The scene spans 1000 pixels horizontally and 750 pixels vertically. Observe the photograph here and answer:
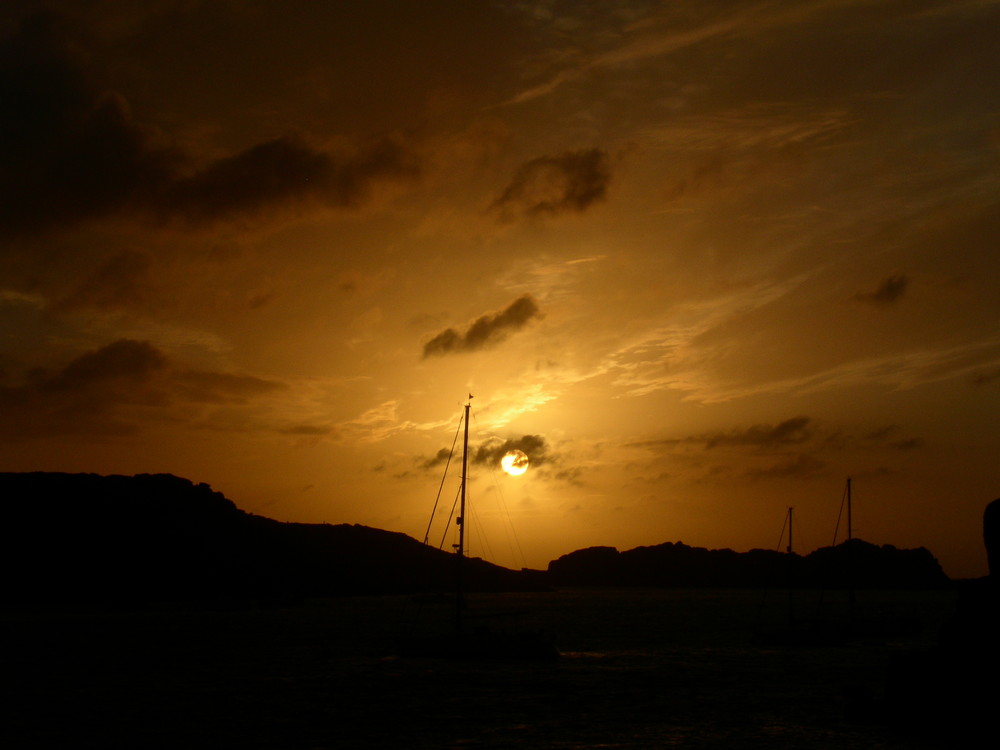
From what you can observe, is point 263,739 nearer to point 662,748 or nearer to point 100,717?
point 100,717

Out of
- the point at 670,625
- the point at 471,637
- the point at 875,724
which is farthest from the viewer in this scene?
the point at 670,625

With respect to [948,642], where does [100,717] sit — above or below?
below

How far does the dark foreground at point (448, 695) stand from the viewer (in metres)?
46.0

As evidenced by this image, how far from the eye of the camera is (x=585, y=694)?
61.3 meters

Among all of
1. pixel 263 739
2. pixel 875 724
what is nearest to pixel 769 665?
pixel 875 724

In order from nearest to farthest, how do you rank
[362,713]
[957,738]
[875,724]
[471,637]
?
[957,738]
[875,724]
[362,713]
[471,637]

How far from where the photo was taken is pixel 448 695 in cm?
6009

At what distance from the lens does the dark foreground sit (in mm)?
46000

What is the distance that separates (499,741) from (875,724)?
20367mm

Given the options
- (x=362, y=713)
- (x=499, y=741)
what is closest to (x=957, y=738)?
(x=499, y=741)

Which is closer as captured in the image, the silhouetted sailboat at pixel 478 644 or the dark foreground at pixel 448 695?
the dark foreground at pixel 448 695

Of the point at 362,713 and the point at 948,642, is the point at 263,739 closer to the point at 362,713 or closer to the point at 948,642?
the point at 362,713

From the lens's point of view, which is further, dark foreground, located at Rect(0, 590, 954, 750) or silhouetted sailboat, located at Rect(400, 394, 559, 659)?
silhouetted sailboat, located at Rect(400, 394, 559, 659)

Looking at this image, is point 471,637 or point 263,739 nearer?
point 263,739
